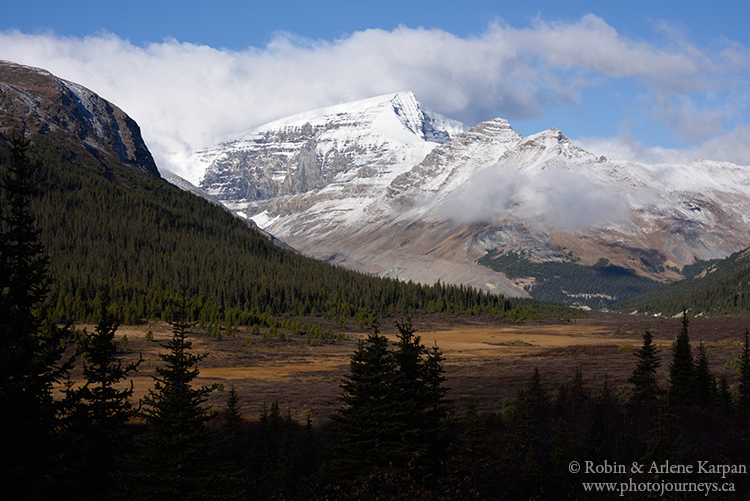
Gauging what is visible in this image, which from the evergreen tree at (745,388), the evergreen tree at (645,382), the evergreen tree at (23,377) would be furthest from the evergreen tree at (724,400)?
the evergreen tree at (23,377)

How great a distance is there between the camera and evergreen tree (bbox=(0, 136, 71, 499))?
15578mm

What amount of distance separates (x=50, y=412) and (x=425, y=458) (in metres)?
15.8

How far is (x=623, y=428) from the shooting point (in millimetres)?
33375

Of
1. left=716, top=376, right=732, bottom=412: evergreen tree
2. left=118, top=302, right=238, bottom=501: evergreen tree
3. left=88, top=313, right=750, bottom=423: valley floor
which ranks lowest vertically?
left=88, top=313, right=750, bottom=423: valley floor

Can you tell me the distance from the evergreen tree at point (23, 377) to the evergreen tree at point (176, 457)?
2.96 meters

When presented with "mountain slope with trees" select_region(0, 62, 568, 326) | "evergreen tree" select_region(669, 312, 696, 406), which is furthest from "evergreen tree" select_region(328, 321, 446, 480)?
"mountain slope with trees" select_region(0, 62, 568, 326)

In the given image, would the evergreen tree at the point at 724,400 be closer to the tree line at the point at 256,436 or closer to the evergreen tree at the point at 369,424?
the tree line at the point at 256,436

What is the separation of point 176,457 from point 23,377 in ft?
18.5

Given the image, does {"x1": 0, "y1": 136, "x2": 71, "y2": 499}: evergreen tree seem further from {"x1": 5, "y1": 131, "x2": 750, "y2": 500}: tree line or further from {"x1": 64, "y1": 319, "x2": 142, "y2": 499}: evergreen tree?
{"x1": 64, "y1": 319, "x2": 142, "y2": 499}: evergreen tree

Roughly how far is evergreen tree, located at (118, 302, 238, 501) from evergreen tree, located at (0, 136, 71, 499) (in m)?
2.96

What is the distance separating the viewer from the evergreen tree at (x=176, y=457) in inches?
740

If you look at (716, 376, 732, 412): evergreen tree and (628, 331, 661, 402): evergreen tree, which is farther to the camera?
(628, 331, 661, 402): evergreen tree

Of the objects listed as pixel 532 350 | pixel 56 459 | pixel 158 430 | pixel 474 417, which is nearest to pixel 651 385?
pixel 474 417

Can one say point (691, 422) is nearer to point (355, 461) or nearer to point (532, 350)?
point (355, 461)
